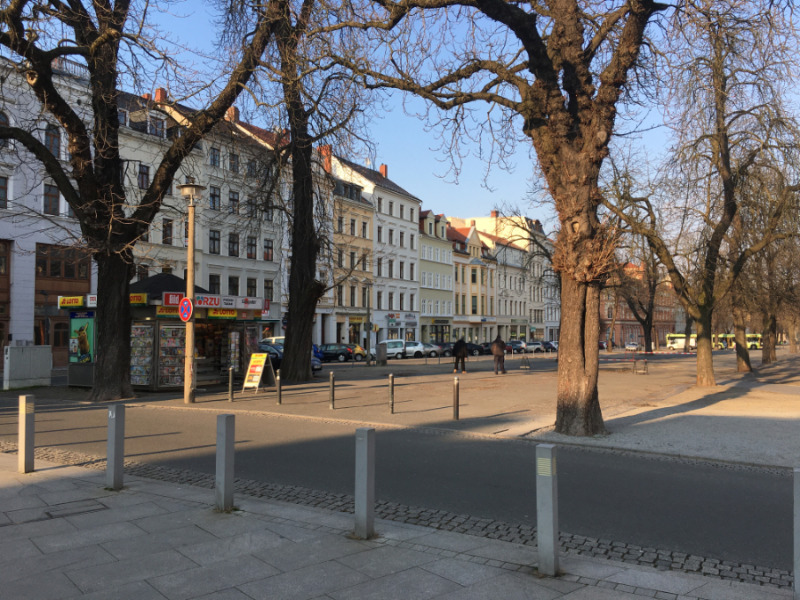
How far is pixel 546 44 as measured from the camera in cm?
1178

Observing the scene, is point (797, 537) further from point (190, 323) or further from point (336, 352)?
point (336, 352)

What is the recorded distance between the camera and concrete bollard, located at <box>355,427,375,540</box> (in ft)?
17.8

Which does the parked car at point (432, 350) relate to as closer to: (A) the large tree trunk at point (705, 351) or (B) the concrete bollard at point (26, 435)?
(A) the large tree trunk at point (705, 351)

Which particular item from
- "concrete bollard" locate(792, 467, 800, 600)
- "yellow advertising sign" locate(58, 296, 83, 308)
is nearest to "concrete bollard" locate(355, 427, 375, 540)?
"concrete bollard" locate(792, 467, 800, 600)

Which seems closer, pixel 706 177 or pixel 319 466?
pixel 319 466

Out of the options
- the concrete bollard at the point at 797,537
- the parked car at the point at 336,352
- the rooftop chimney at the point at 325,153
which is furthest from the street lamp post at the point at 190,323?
the parked car at the point at 336,352

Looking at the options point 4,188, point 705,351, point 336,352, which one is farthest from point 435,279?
point 705,351

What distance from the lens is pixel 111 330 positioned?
17672 millimetres

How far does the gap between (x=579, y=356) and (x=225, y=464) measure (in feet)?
24.1

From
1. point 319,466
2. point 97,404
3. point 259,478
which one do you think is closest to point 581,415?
point 319,466

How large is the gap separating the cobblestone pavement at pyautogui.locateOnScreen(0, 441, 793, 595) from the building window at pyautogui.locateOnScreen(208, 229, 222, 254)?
40.0 m

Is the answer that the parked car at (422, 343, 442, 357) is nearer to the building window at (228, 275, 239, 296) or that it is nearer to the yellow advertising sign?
the building window at (228, 275, 239, 296)

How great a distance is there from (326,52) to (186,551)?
903 centimetres

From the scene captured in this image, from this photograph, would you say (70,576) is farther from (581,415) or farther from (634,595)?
(581,415)
